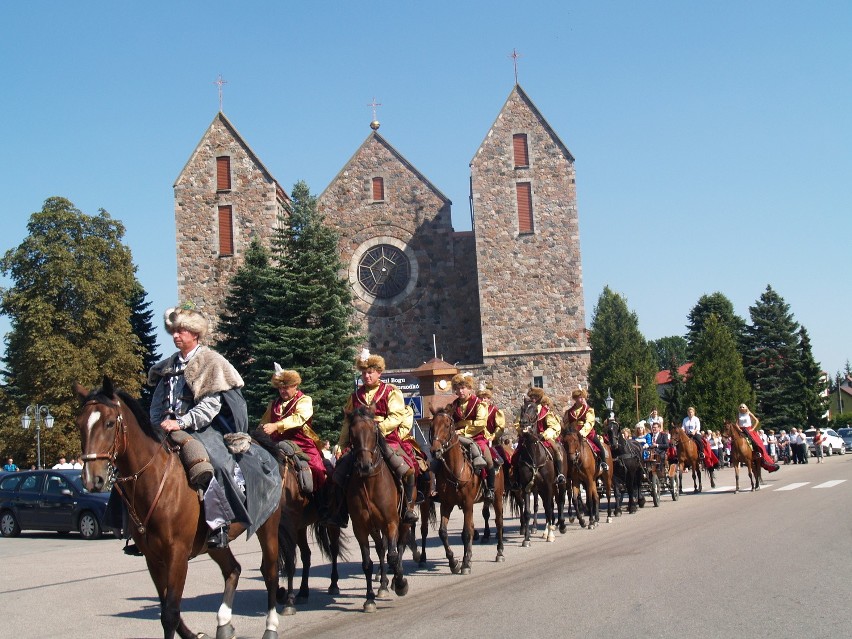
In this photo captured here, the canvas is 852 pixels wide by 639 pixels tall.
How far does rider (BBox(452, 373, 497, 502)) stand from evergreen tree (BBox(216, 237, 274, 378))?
94.7 feet

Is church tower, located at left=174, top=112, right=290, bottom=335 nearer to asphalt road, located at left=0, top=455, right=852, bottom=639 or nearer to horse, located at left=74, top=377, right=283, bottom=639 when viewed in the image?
asphalt road, located at left=0, top=455, right=852, bottom=639

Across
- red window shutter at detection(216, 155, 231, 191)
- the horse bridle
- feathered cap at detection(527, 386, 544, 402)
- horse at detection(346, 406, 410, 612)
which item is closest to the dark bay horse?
horse at detection(346, 406, 410, 612)

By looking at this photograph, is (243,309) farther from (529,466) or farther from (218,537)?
(218,537)

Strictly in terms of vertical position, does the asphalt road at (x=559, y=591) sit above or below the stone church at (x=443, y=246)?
below

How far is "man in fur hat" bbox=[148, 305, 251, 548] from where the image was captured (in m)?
7.53

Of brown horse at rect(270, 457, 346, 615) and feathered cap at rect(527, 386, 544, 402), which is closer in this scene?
brown horse at rect(270, 457, 346, 615)

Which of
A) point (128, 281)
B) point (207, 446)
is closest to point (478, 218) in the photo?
point (128, 281)

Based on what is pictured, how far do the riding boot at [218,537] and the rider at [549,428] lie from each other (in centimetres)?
870

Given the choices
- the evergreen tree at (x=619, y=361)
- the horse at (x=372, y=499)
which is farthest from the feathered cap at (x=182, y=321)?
the evergreen tree at (x=619, y=361)

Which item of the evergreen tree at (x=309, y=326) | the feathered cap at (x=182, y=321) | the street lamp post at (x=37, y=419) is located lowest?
the feathered cap at (x=182, y=321)

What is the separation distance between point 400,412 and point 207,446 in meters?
3.56

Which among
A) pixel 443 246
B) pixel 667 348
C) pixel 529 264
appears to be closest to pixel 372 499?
pixel 529 264

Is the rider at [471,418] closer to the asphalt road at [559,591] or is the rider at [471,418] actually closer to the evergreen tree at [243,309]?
the asphalt road at [559,591]

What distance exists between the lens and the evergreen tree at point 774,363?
231 ft
